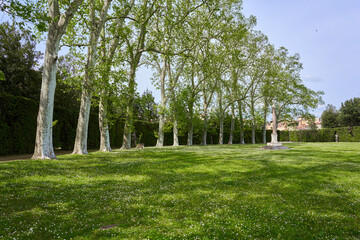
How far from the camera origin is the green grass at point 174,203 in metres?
5.26

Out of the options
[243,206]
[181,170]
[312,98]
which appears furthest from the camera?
[312,98]

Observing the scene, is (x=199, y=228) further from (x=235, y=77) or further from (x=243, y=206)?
(x=235, y=77)

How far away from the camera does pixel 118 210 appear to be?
658 centimetres

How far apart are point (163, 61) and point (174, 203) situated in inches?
1293

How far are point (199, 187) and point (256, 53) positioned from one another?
151 feet

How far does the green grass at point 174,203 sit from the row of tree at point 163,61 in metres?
6.51

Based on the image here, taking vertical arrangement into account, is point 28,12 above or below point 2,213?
above

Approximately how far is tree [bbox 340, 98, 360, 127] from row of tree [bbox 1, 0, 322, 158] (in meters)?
30.4

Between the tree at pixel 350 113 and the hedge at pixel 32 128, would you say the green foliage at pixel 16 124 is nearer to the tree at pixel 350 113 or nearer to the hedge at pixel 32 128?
the hedge at pixel 32 128

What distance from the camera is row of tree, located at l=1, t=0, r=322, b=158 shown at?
15125mm

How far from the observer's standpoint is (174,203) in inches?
289

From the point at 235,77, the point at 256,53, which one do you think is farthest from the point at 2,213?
the point at 256,53

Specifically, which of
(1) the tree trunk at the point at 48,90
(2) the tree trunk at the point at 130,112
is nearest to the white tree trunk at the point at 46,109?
(1) the tree trunk at the point at 48,90

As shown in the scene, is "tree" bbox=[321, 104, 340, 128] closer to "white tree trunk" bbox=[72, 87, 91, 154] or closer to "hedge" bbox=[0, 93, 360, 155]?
"hedge" bbox=[0, 93, 360, 155]
